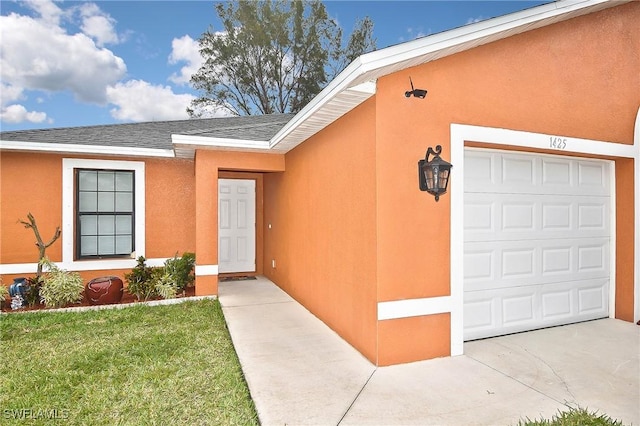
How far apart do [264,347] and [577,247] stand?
4.42 metres

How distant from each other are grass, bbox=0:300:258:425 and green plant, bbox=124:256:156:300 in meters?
1.02

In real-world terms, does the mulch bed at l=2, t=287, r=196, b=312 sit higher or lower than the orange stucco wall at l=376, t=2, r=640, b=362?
lower

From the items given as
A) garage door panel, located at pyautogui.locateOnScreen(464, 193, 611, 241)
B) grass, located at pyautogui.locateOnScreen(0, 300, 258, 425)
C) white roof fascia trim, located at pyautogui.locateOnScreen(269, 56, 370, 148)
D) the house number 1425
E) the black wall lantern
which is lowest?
grass, located at pyautogui.locateOnScreen(0, 300, 258, 425)

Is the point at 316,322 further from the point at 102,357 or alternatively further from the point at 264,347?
the point at 102,357

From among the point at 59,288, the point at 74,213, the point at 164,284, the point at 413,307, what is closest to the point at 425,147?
the point at 413,307

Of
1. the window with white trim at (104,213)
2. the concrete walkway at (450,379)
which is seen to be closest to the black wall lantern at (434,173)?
the concrete walkway at (450,379)

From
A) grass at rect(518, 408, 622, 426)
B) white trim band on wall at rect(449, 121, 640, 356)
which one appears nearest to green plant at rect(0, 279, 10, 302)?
white trim band on wall at rect(449, 121, 640, 356)

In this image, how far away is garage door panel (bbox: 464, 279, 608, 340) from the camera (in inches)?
170

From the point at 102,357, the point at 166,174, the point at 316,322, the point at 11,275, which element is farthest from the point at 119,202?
the point at 316,322

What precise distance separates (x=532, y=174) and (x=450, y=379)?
289 cm

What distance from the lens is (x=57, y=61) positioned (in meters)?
12.7

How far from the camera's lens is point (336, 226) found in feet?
15.6

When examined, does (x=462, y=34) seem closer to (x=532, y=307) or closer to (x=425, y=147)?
(x=425, y=147)

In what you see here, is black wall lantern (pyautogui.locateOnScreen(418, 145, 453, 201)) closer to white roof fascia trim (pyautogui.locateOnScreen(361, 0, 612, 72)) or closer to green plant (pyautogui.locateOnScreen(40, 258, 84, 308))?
white roof fascia trim (pyautogui.locateOnScreen(361, 0, 612, 72))
